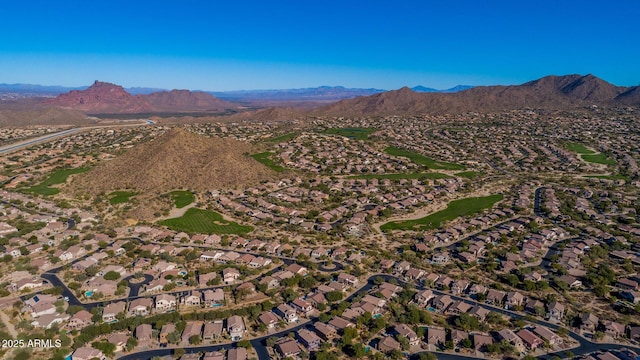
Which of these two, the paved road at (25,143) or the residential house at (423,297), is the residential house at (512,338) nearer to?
the residential house at (423,297)

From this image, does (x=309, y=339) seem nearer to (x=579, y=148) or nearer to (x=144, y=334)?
(x=144, y=334)

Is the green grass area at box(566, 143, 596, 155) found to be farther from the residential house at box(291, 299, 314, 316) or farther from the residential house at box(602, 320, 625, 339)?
the residential house at box(291, 299, 314, 316)

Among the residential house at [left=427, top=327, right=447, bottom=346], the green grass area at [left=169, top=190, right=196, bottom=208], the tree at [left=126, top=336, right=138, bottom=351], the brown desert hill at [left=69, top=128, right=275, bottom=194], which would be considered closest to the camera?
the tree at [left=126, top=336, right=138, bottom=351]

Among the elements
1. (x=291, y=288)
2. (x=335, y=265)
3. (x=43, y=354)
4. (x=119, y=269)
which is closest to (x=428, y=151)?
(x=335, y=265)

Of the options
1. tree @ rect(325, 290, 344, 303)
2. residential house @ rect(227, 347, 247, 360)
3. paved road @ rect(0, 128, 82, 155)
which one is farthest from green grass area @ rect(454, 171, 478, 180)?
paved road @ rect(0, 128, 82, 155)

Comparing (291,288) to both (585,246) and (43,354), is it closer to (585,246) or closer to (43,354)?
(43,354)
